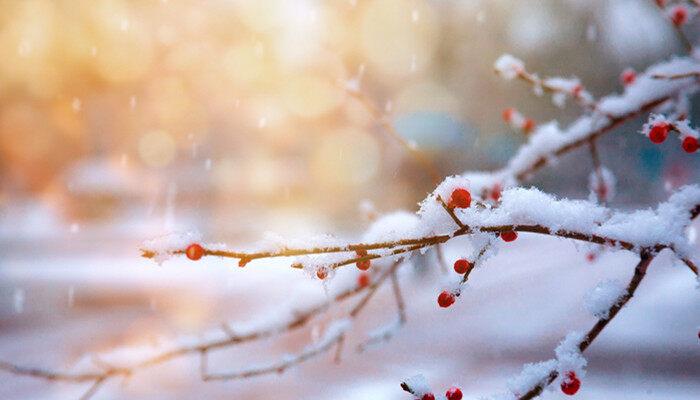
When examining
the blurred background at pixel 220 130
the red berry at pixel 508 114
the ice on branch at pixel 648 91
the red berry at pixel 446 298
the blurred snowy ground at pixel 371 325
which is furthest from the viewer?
the blurred background at pixel 220 130

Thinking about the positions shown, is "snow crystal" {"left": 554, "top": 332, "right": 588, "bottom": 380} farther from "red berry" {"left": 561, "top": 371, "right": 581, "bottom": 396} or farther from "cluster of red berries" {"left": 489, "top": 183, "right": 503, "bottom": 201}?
"cluster of red berries" {"left": 489, "top": 183, "right": 503, "bottom": 201}

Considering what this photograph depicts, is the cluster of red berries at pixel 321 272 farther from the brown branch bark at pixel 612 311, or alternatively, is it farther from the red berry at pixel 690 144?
the red berry at pixel 690 144

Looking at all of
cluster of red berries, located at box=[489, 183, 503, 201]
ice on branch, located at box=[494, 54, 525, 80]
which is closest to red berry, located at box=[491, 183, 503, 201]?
cluster of red berries, located at box=[489, 183, 503, 201]

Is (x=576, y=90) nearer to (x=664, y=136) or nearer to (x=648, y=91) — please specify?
(x=648, y=91)

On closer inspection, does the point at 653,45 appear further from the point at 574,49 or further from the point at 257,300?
the point at 257,300

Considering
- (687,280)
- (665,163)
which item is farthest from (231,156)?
(687,280)

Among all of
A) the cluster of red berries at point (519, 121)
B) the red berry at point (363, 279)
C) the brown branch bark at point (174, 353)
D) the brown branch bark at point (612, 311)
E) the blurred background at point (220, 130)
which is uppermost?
the blurred background at point (220, 130)

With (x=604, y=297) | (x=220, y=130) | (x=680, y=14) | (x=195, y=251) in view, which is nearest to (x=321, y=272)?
(x=195, y=251)

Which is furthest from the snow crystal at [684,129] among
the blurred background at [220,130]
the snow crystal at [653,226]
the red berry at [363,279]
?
the blurred background at [220,130]
